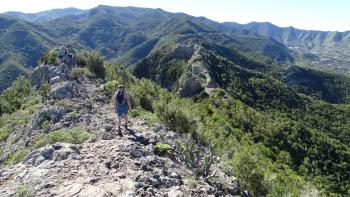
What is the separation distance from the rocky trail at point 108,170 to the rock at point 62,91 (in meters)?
7.33

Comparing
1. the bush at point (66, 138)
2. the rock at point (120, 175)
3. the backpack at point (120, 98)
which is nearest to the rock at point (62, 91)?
the backpack at point (120, 98)

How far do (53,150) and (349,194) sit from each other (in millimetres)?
67165

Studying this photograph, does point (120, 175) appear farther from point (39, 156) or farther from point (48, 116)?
point (48, 116)

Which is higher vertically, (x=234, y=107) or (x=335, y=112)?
(x=234, y=107)

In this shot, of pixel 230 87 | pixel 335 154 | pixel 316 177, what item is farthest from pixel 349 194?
pixel 230 87

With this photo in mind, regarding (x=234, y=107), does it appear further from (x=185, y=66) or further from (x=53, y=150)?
(x=53, y=150)

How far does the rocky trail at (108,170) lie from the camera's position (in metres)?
15.9

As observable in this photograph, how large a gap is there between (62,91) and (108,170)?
61.2ft

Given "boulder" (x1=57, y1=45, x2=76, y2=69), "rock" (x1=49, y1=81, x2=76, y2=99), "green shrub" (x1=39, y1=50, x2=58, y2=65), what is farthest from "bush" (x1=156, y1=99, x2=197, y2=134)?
"green shrub" (x1=39, y1=50, x2=58, y2=65)

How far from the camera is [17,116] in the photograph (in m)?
34.6

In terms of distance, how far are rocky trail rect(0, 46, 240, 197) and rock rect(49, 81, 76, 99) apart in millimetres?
7335

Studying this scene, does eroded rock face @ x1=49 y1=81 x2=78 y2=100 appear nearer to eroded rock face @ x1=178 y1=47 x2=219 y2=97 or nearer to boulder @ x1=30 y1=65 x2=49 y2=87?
boulder @ x1=30 y1=65 x2=49 y2=87

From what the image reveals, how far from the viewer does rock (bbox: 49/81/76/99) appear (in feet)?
112

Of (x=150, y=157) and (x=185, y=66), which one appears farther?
(x=185, y=66)
